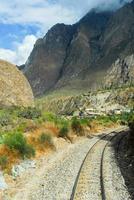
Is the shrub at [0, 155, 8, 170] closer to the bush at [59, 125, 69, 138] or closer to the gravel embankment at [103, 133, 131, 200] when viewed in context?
the gravel embankment at [103, 133, 131, 200]

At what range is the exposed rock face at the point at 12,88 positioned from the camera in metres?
42.8

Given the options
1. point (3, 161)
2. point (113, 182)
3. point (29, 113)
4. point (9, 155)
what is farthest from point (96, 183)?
point (29, 113)

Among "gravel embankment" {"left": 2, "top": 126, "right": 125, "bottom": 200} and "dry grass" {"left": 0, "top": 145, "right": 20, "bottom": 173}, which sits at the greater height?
"dry grass" {"left": 0, "top": 145, "right": 20, "bottom": 173}

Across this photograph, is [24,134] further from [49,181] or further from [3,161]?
[49,181]

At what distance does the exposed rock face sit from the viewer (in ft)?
140

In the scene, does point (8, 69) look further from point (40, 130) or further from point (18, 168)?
point (18, 168)

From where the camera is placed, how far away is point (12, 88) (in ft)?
145

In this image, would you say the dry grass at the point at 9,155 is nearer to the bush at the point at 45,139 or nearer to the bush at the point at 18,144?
the bush at the point at 18,144

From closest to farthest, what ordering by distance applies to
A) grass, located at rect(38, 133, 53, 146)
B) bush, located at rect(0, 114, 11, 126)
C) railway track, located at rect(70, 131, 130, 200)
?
railway track, located at rect(70, 131, 130, 200) → grass, located at rect(38, 133, 53, 146) → bush, located at rect(0, 114, 11, 126)

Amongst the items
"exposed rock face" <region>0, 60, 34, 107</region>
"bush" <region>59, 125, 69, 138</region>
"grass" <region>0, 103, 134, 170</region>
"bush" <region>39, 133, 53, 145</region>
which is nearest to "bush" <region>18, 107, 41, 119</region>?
"grass" <region>0, 103, 134, 170</region>

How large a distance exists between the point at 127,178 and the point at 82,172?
2.49 m

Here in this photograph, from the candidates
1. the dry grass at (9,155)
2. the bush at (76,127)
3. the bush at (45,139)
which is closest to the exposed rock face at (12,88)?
the bush at (76,127)

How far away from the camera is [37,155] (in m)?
27.9

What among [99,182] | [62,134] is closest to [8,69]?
[62,134]
